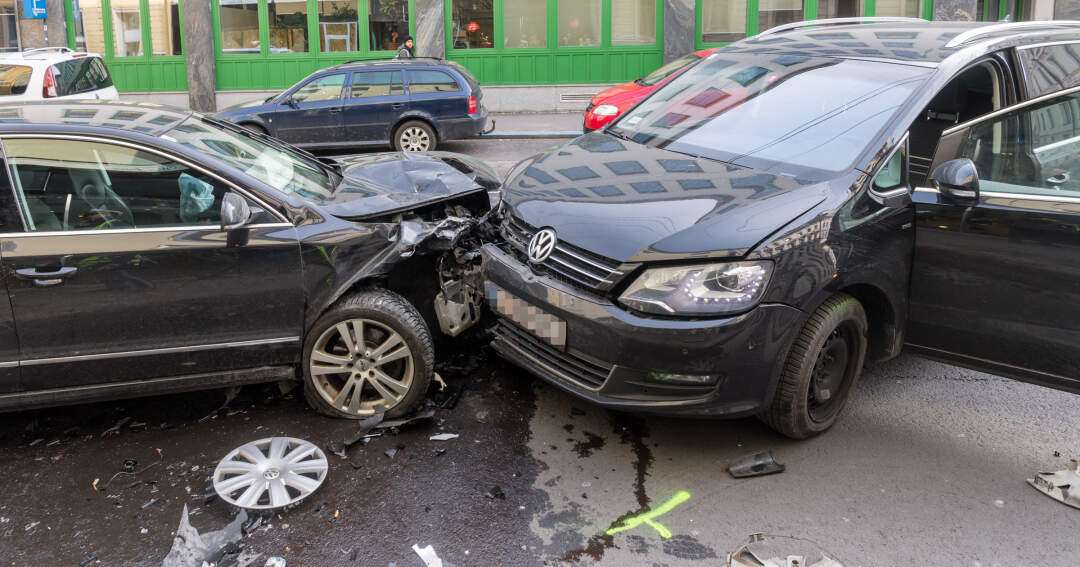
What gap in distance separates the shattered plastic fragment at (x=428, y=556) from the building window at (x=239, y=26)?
18.2 meters

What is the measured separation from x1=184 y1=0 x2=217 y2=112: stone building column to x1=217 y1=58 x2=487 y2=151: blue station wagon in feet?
23.0

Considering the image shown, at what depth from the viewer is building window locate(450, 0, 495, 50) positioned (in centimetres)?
1862

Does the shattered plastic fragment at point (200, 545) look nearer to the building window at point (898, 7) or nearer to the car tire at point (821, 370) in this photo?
the car tire at point (821, 370)

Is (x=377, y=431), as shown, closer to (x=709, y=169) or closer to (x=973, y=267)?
(x=709, y=169)

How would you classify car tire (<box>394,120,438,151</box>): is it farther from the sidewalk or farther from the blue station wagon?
the sidewalk

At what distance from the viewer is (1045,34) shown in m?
4.73

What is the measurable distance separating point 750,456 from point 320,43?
1748 centimetres

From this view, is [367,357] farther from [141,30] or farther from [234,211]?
[141,30]

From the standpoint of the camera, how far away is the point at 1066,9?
17609 mm

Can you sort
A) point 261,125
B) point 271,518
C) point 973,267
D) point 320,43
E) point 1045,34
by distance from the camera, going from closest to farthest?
1. point 271,518
2. point 973,267
3. point 1045,34
4. point 261,125
5. point 320,43

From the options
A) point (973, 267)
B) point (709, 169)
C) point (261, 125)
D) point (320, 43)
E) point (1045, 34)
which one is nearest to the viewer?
point (973, 267)

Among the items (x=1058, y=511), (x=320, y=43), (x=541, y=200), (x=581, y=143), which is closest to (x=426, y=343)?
(x=541, y=200)

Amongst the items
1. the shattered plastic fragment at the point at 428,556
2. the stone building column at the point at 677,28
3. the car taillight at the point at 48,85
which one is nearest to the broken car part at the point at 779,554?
the shattered plastic fragment at the point at 428,556

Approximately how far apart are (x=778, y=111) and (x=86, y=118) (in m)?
3.51
